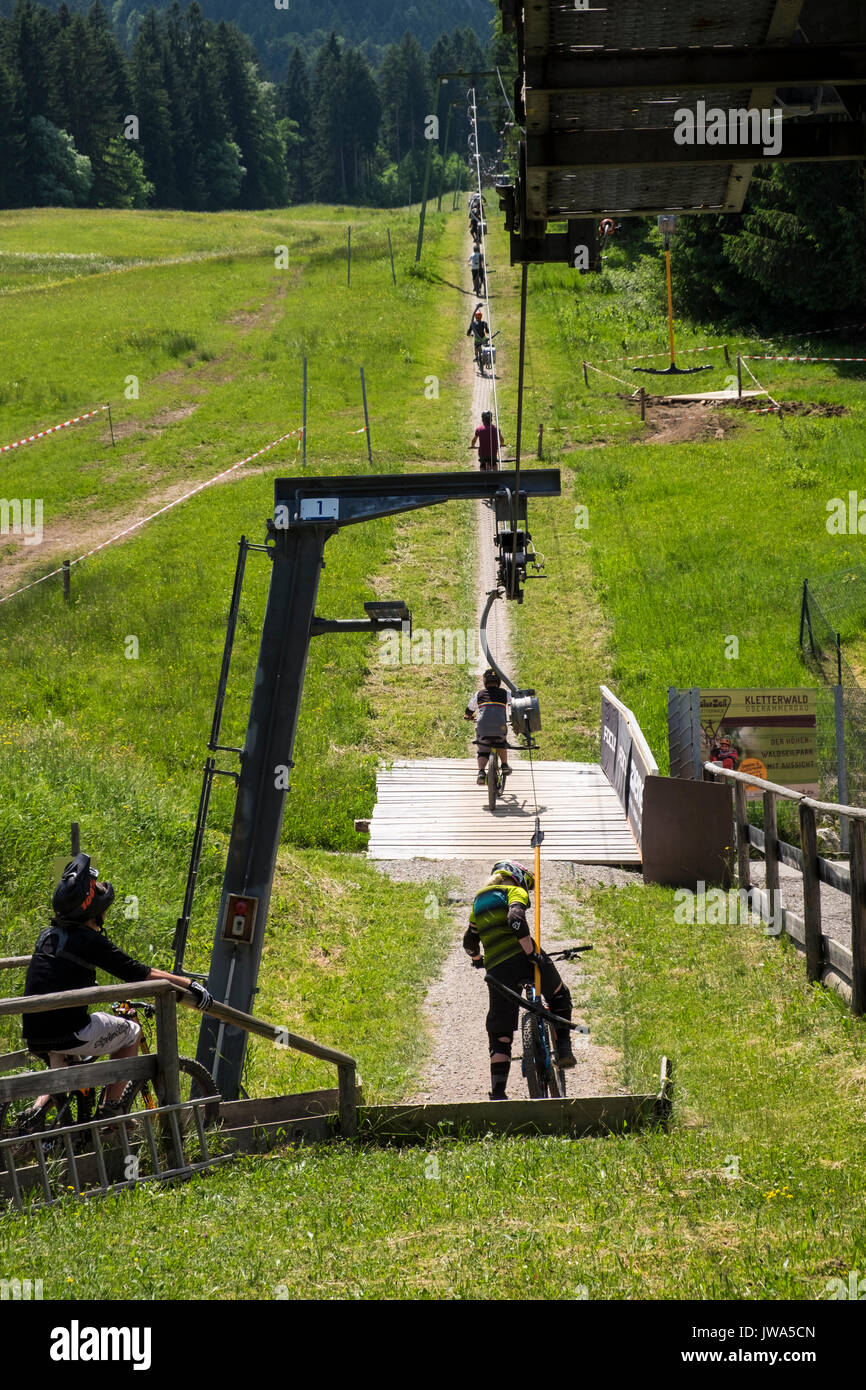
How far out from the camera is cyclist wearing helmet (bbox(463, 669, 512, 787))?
19.2 m

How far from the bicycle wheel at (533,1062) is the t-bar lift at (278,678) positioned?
2138 millimetres

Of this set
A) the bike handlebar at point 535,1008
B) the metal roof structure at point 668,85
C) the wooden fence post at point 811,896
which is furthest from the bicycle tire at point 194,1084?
the metal roof structure at point 668,85

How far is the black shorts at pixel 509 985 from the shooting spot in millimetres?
10250

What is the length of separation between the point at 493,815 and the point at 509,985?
29.9ft

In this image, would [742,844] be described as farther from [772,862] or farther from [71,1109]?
[71,1109]

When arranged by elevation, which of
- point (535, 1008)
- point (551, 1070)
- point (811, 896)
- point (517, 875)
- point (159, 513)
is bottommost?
point (551, 1070)

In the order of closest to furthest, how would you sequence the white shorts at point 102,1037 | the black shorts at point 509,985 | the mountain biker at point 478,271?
the white shorts at point 102,1037 < the black shorts at point 509,985 < the mountain biker at point 478,271

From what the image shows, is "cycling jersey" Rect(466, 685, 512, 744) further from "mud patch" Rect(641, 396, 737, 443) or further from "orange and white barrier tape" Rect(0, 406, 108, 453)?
"orange and white barrier tape" Rect(0, 406, 108, 453)

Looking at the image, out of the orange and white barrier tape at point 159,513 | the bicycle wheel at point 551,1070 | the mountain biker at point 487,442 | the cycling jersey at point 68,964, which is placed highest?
the mountain biker at point 487,442

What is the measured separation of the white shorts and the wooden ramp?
9.99m

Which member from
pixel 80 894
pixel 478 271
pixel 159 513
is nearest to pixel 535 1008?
pixel 80 894

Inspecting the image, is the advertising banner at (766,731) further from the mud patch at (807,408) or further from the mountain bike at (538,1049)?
the mud patch at (807,408)

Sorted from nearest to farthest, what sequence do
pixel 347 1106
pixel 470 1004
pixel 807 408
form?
pixel 347 1106, pixel 470 1004, pixel 807 408

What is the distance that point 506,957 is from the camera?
33.6ft
